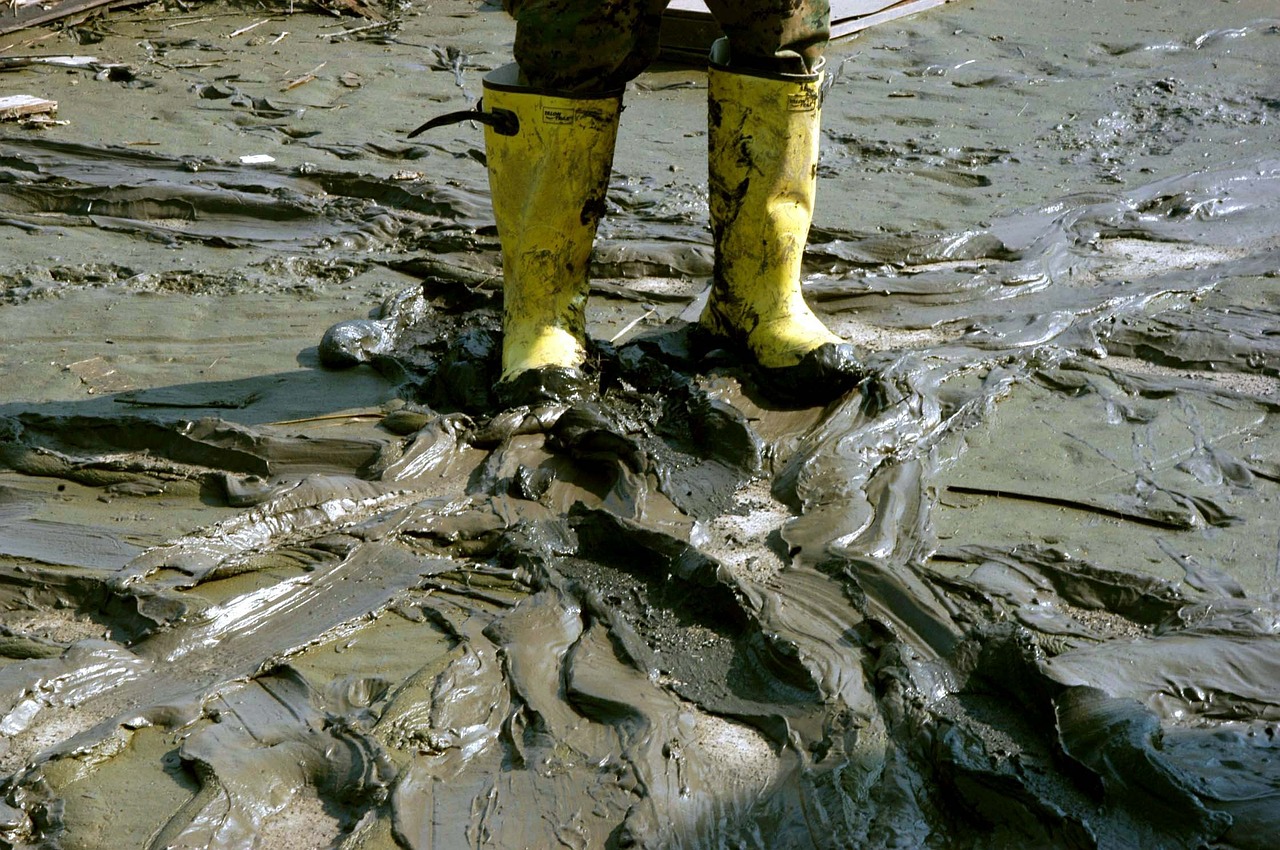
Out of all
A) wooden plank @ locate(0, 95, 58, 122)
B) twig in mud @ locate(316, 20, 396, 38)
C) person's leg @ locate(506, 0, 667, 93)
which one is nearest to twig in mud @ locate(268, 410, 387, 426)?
person's leg @ locate(506, 0, 667, 93)

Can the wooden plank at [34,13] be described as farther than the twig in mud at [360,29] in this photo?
No

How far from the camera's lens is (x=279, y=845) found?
1.52 meters

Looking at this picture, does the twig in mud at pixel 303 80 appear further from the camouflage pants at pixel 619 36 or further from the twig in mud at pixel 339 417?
the twig in mud at pixel 339 417

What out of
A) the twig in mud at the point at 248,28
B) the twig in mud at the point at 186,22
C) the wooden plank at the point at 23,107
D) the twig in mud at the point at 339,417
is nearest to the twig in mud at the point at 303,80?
the twig in mud at the point at 248,28

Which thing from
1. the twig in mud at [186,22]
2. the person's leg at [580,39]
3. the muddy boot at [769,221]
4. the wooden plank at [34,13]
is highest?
the person's leg at [580,39]

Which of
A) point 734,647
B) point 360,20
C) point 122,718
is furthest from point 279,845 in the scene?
point 360,20

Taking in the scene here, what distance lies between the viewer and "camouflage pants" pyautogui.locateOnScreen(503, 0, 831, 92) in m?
2.52

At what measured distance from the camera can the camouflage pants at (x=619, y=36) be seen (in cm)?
252

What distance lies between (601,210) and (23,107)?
3.14 m

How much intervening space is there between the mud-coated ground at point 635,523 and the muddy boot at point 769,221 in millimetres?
98

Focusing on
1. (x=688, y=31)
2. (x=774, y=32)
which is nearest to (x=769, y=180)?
(x=774, y=32)

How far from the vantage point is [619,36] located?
255cm

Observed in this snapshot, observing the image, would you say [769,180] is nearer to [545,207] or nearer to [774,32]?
[774,32]

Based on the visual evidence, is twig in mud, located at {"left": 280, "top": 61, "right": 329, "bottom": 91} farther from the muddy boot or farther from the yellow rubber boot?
the muddy boot
